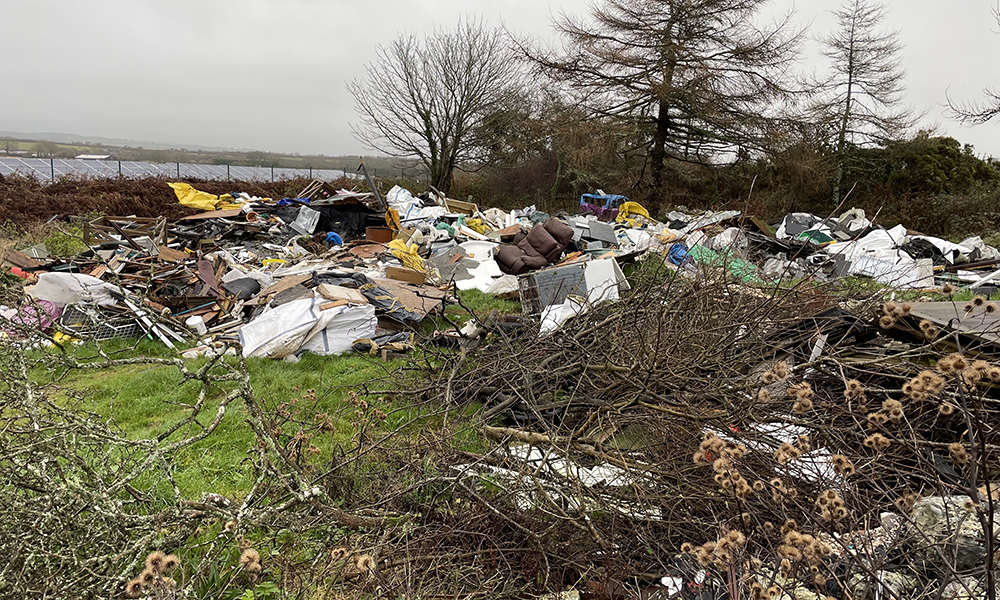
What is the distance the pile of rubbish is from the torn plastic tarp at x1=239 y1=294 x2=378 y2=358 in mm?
14

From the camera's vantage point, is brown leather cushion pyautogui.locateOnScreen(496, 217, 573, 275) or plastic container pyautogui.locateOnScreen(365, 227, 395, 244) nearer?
brown leather cushion pyautogui.locateOnScreen(496, 217, 573, 275)

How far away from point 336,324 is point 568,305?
8.20 feet

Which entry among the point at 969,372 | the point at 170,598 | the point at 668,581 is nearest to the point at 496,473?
the point at 668,581

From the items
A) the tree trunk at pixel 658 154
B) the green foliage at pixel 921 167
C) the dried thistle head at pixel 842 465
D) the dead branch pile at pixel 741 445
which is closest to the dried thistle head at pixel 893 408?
the dead branch pile at pixel 741 445

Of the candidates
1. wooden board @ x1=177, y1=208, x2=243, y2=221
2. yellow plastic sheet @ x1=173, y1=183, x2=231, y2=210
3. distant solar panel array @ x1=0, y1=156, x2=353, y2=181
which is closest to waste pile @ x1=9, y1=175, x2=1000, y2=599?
wooden board @ x1=177, y1=208, x2=243, y2=221

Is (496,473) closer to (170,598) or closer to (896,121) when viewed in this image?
(170,598)

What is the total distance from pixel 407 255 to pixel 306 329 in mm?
3569

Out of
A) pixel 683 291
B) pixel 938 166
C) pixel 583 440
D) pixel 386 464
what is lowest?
pixel 386 464

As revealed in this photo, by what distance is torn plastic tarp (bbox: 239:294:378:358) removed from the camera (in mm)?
5105

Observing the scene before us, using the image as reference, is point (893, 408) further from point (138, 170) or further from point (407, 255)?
point (138, 170)

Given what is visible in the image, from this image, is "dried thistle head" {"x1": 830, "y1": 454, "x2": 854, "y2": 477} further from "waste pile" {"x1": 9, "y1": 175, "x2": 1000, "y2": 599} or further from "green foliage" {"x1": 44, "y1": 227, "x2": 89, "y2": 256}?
"green foliage" {"x1": 44, "y1": 227, "x2": 89, "y2": 256}

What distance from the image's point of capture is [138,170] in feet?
59.7

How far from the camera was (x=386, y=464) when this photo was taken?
2844 mm

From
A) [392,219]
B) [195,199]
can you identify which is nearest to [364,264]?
[392,219]
